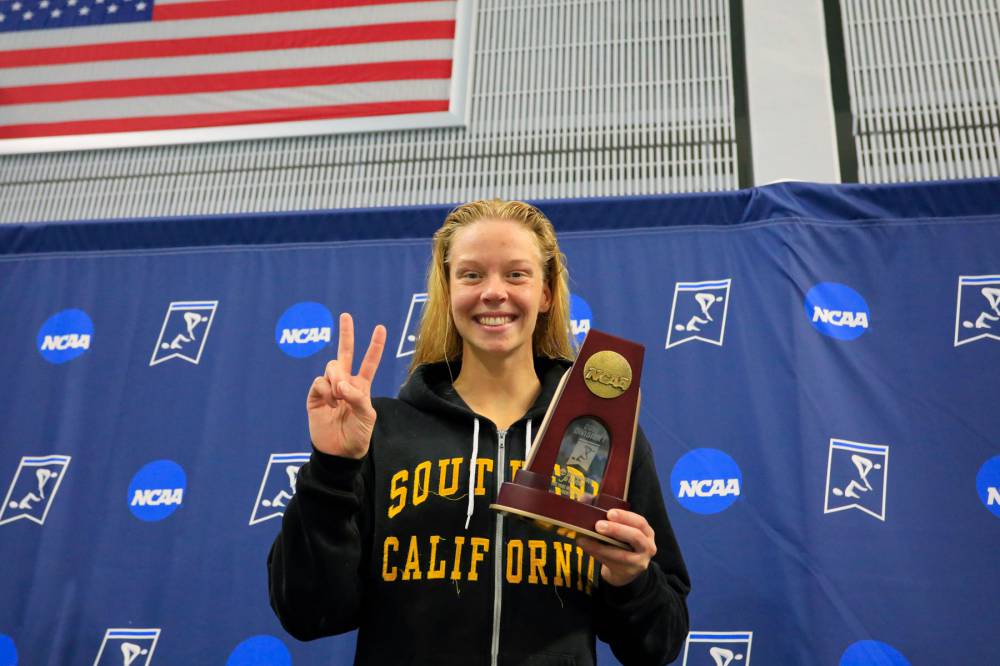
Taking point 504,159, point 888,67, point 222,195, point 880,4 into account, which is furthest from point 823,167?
point 222,195

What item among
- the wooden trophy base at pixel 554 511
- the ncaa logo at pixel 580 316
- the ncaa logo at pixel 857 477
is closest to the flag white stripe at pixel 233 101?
the ncaa logo at pixel 580 316

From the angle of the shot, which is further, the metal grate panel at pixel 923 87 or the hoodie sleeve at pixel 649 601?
the metal grate panel at pixel 923 87

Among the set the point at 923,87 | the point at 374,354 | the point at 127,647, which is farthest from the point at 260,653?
the point at 923,87

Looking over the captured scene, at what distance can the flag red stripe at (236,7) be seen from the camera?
12.7 feet

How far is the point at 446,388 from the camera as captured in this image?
1595mm

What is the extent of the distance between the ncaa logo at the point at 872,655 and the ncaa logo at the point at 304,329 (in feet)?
6.45

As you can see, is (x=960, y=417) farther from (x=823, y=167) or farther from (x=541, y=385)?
(x=541, y=385)

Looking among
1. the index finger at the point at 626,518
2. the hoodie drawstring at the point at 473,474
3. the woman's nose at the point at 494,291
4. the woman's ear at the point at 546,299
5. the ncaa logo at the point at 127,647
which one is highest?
the woman's ear at the point at 546,299

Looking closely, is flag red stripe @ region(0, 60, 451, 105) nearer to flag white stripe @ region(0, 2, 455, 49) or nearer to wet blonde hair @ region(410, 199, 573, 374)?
flag white stripe @ region(0, 2, 455, 49)

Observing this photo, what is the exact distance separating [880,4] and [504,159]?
1.67 m

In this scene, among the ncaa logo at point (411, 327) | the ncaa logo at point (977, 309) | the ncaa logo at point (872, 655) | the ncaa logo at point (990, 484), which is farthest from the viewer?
the ncaa logo at point (411, 327)

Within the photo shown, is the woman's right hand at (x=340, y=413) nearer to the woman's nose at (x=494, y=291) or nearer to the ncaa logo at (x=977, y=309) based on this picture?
the woman's nose at (x=494, y=291)

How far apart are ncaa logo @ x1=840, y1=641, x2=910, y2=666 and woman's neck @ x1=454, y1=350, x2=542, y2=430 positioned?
1518 mm

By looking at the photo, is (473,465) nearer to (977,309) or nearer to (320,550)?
(320,550)
